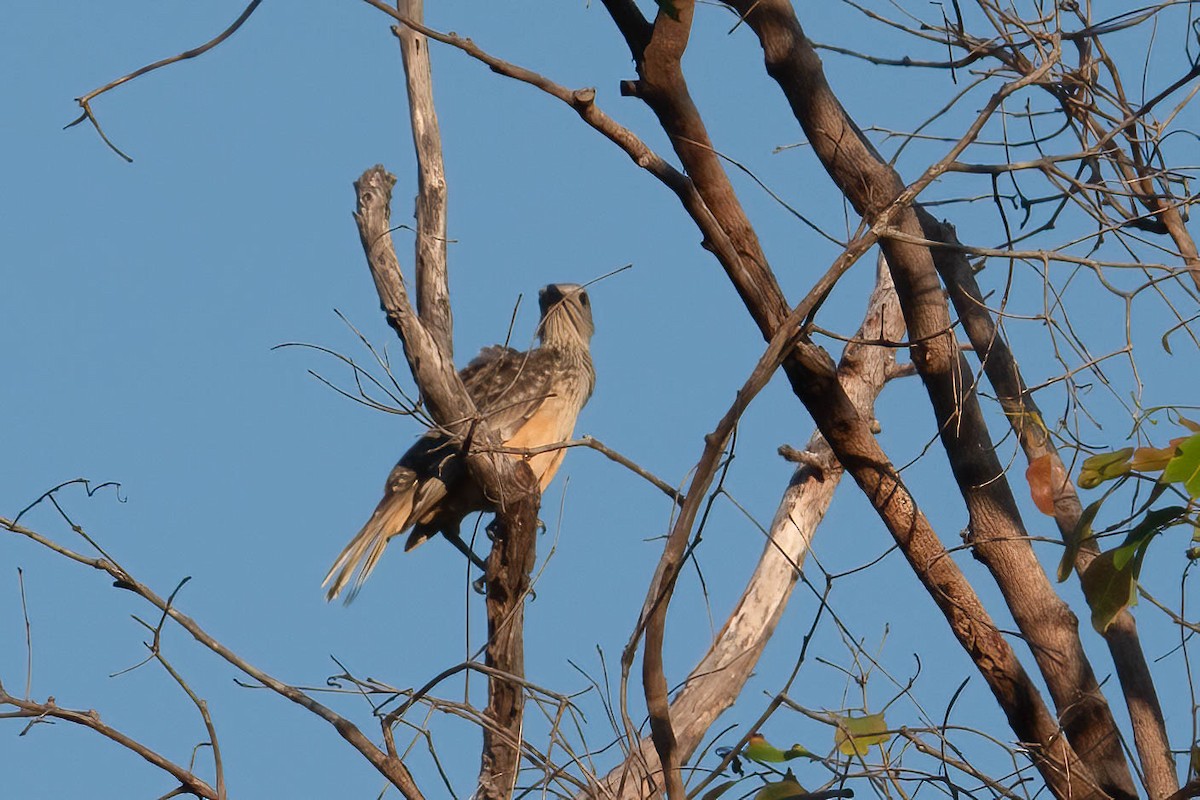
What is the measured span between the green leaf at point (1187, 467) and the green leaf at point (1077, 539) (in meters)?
0.41

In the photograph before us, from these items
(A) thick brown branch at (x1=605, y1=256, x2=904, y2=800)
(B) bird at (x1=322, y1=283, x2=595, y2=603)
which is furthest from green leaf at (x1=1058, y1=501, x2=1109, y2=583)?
(B) bird at (x1=322, y1=283, x2=595, y2=603)

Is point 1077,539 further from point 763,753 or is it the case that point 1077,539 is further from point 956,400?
point 763,753

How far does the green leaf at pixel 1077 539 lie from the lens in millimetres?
2992

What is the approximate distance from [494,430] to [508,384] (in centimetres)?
65

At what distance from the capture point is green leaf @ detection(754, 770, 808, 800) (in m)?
2.72

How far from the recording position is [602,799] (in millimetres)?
2691

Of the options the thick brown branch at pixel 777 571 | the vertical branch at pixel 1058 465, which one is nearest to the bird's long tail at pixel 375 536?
the thick brown branch at pixel 777 571

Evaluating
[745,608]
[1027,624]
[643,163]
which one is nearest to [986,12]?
[643,163]

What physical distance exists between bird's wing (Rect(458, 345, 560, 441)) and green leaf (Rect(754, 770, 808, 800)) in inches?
121

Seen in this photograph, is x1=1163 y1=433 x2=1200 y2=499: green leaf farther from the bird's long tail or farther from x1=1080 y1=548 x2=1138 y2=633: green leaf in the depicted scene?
the bird's long tail

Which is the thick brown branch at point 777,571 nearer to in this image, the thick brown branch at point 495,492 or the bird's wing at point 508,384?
the thick brown branch at point 495,492

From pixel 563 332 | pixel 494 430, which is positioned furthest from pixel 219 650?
pixel 563 332

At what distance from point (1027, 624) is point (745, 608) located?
2407mm

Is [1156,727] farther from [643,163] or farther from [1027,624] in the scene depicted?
[643,163]
